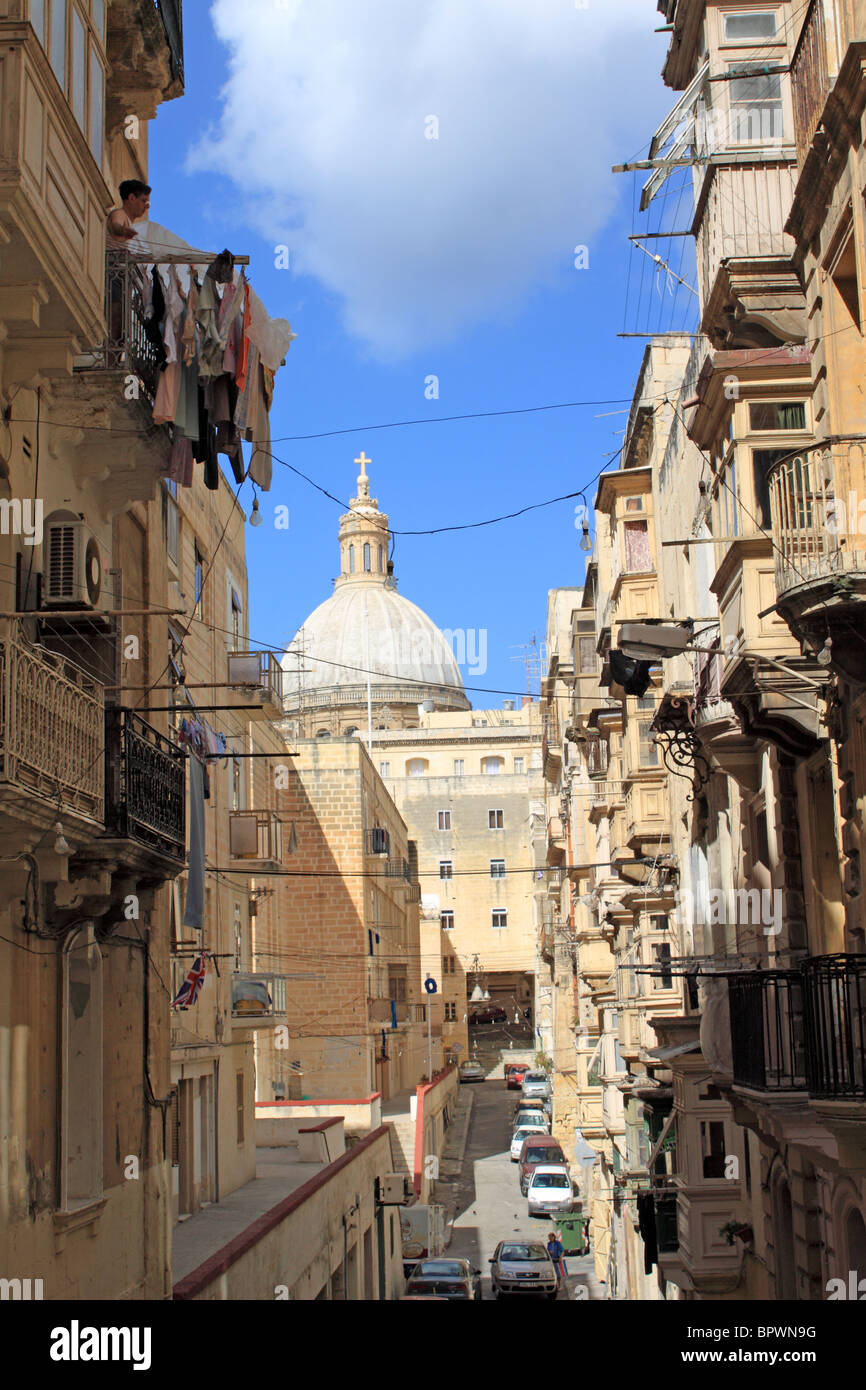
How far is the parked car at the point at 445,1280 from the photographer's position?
1136 inches

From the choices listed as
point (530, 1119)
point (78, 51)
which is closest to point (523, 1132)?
point (530, 1119)

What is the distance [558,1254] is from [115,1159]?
78.8 feet

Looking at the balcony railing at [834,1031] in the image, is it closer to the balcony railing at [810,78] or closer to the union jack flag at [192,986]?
the balcony railing at [810,78]

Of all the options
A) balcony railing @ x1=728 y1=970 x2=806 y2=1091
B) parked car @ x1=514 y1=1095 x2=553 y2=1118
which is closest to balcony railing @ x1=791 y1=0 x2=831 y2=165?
balcony railing @ x1=728 y1=970 x2=806 y2=1091

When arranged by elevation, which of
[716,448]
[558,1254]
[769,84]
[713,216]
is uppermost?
[769,84]

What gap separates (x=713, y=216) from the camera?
47.4ft

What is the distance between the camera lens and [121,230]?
1195cm

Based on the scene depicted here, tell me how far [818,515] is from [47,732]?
509 cm

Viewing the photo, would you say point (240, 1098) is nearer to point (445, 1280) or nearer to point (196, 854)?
point (445, 1280)

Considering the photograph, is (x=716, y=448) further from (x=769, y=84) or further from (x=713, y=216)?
(x=769, y=84)

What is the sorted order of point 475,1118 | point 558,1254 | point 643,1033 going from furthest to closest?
point 475,1118 → point 558,1254 → point 643,1033

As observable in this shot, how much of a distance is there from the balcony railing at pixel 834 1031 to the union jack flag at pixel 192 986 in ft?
42.4

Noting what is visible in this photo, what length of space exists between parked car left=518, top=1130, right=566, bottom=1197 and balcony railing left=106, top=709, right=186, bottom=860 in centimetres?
3382
